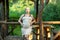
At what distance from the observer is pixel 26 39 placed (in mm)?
6941

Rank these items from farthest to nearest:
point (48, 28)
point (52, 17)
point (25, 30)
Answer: point (52, 17) < point (48, 28) < point (25, 30)

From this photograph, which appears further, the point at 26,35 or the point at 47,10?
the point at 47,10

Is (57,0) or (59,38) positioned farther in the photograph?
(57,0)

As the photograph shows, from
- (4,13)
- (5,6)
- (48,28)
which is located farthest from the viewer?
(5,6)

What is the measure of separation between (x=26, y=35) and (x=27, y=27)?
0.25 m

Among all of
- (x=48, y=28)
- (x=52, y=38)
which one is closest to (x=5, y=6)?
(x=48, y=28)

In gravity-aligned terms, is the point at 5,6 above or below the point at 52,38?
above

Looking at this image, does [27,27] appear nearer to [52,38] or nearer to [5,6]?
[52,38]

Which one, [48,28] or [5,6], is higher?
[5,6]

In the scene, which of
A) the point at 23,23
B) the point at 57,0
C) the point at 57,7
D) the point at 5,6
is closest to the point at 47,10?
the point at 57,7

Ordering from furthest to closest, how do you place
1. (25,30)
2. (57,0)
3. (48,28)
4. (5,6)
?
(57,0)
(5,6)
(48,28)
(25,30)

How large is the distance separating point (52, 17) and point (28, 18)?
8162 millimetres

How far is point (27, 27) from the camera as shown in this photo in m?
6.96

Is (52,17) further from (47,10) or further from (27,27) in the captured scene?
(27,27)
